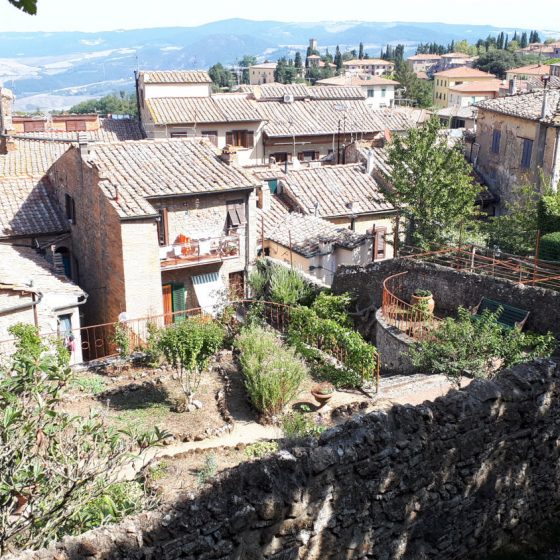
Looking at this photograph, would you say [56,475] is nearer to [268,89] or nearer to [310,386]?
[310,386]

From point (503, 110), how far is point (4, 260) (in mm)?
24535

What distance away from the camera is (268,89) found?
2510 inches

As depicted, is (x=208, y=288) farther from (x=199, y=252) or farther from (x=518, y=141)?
(x=518, y=141)

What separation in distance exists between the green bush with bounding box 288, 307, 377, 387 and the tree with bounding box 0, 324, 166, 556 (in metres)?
8.05

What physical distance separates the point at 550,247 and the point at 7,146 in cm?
2626

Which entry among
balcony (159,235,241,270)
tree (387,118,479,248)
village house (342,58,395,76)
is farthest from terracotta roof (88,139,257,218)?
village house (342,58,395,76)

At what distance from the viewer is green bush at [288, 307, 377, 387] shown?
15570 millimetres

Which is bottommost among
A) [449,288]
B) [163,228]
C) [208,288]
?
[208,288]

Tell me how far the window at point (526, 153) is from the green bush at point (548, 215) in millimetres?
9555

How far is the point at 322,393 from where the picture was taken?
14.5m

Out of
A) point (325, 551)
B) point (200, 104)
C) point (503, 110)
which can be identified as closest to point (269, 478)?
point (325, 551)

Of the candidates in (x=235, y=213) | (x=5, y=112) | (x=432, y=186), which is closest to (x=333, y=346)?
(x=235, y=213)

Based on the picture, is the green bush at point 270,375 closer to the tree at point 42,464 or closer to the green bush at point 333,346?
the green bush at point 333,346

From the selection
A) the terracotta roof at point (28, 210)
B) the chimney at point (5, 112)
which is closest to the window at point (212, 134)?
the chimney at point (5, 112)
